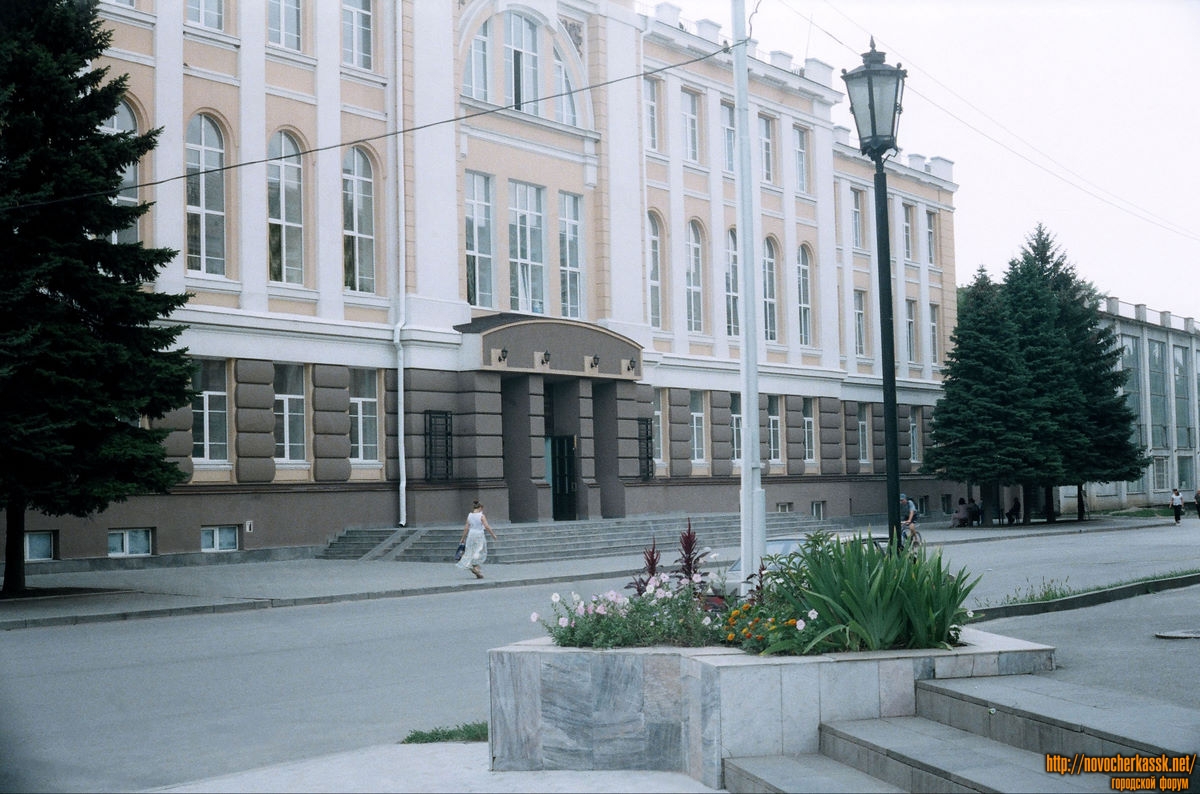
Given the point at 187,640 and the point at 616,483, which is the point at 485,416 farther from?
the point at 187,640

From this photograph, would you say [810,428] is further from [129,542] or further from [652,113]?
[129,542]

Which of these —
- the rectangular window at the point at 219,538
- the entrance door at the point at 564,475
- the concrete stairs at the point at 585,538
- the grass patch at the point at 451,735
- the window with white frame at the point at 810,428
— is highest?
the window with white frame at the point at 810,428

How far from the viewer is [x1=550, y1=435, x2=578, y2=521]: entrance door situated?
38.7m

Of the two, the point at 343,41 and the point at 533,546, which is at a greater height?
the point at 343,41

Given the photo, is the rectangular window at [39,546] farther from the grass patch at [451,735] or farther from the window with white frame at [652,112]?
the window with white frame at [652,112]

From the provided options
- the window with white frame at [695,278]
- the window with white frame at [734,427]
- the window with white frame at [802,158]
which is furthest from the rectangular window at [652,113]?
the window with white frame at [734,427]

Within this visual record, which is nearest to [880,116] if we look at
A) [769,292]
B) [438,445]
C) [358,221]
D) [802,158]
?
[358,221]

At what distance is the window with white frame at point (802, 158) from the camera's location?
51.2 m

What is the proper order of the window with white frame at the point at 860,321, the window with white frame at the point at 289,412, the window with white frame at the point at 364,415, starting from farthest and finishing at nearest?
1. the window with white frame at the point at 860,321
2. the window with white frame at the point at 364,415
3. the window with white frame at the point at 289,412

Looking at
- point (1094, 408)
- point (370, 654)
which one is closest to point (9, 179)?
point (370, 654)

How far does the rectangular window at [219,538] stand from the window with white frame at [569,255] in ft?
43.1

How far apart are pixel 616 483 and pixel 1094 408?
27255 millimetres

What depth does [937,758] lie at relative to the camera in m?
6.43

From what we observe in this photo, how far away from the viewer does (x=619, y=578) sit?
27141mm
